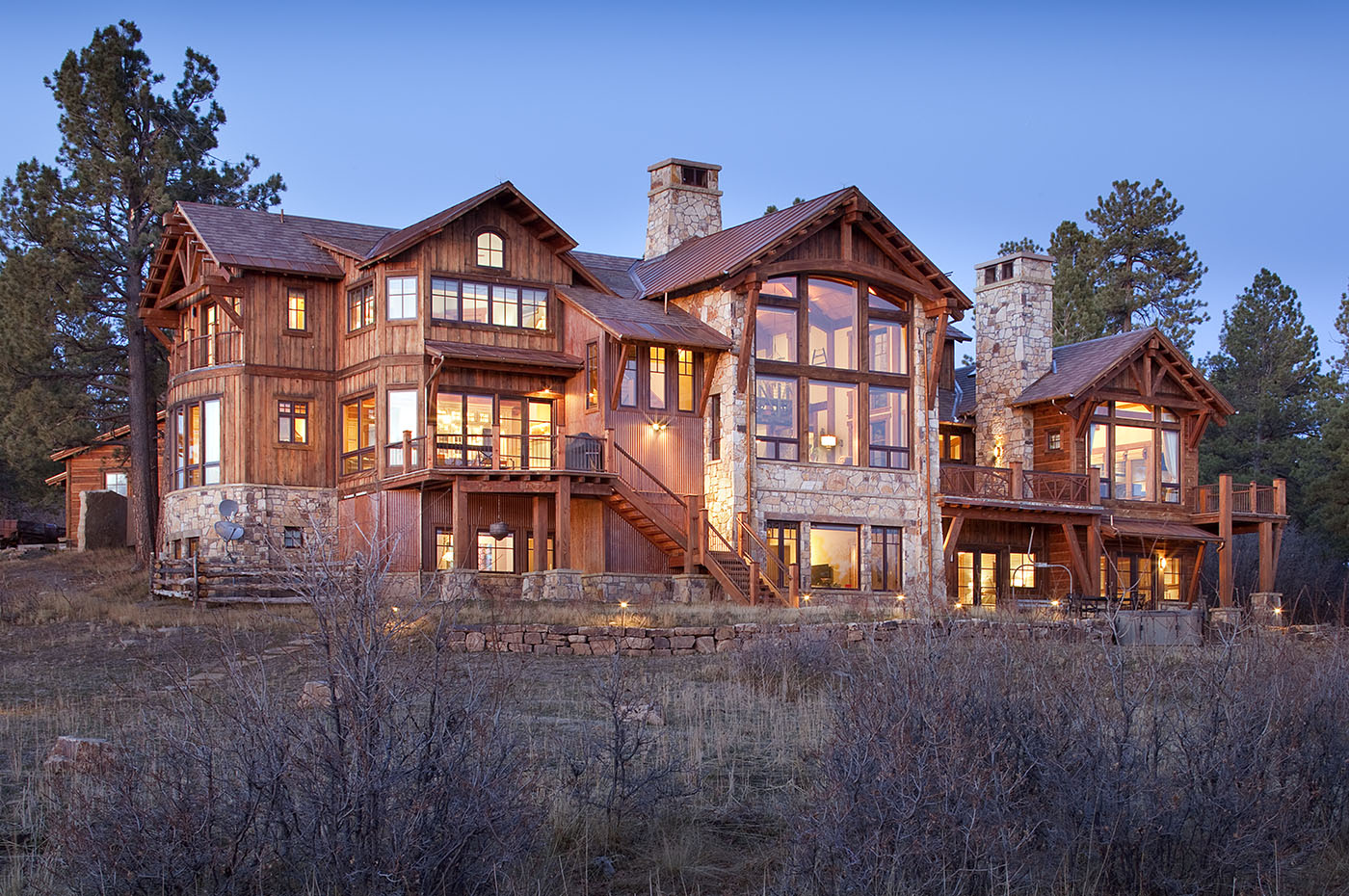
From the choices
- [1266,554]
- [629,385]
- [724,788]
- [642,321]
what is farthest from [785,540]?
[724,788]

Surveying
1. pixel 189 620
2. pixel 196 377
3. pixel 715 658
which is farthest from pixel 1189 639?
pixel 196 377

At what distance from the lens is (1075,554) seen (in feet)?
118

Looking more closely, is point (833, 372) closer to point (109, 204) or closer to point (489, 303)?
point (489, 303)

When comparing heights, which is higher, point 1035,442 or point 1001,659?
point 1035,442

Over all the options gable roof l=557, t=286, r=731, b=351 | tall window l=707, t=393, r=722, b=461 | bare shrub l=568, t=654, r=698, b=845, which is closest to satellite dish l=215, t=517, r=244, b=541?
gable roof l=557, t=286, r=731, b=351

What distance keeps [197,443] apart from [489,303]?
731 centimetres

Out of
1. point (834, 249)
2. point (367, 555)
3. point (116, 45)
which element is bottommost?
point (367, 555)

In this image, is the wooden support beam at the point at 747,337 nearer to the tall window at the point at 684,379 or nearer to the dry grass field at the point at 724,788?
the tall window at the point at 684,379

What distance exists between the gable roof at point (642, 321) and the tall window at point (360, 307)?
402 centimetres

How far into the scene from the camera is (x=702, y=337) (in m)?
32.9

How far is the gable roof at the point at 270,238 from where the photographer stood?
33.4 metres

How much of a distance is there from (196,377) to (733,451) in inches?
471

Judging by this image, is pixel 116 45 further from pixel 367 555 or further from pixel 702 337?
pixel 367 555

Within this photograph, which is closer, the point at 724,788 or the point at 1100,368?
the point at 724,788
